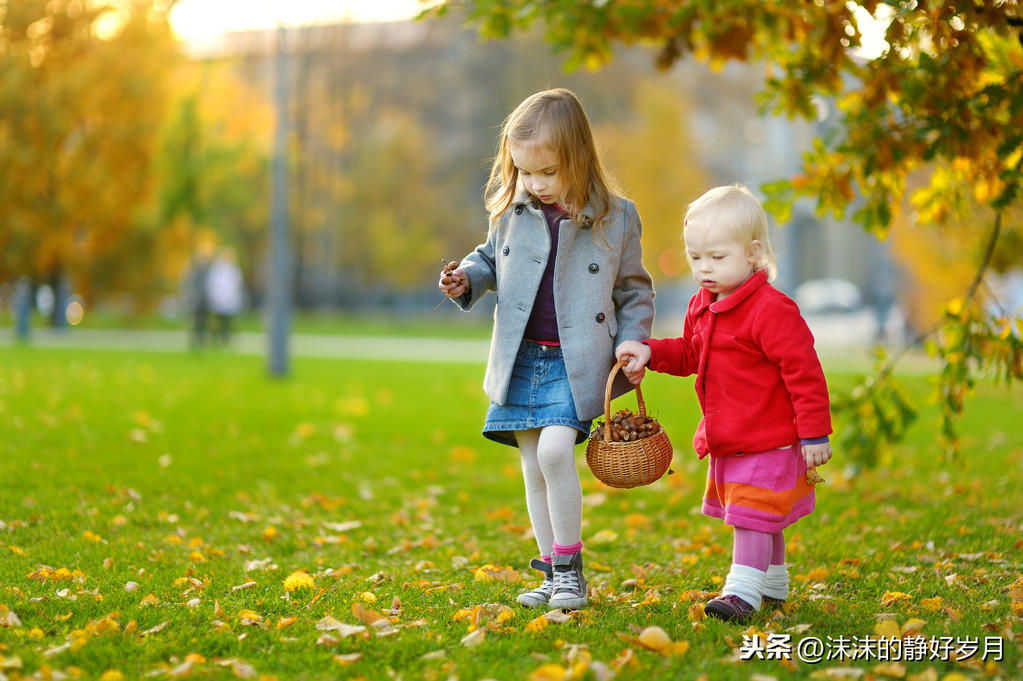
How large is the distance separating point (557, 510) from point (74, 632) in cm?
166

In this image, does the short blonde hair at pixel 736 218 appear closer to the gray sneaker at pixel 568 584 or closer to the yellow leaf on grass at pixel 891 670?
the gray sneaker at pixel 568 584

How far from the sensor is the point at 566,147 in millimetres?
3525

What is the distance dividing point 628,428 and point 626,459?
0.15 metres

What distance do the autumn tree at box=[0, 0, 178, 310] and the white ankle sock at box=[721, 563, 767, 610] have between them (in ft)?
48.0

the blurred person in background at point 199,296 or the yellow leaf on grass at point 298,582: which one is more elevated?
the blurred person in background at point 199,296

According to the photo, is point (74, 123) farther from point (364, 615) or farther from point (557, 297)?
point (364, 615)

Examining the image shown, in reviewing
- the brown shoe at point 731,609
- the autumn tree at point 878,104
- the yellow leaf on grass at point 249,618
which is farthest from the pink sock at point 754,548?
the autumn tree at point 878,104

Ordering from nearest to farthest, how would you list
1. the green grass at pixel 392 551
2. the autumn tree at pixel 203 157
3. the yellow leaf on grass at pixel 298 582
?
the green grass at pixel 392 551, the yellow leaf on grass at pixel 298 582, the autumn tree at pixel 203 157

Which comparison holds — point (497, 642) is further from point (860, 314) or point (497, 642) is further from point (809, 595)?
point (860, 314)

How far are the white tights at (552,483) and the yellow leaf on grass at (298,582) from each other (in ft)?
3.08

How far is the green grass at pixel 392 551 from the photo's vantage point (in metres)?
3.07

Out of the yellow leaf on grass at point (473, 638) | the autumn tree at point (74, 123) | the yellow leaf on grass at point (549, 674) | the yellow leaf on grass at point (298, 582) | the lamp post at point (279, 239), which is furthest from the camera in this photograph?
the autumn tree at point (74, 123)

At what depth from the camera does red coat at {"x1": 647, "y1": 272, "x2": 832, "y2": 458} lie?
128 inches

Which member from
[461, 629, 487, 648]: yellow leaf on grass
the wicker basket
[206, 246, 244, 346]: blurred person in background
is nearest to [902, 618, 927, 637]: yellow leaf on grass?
the wicker basket
